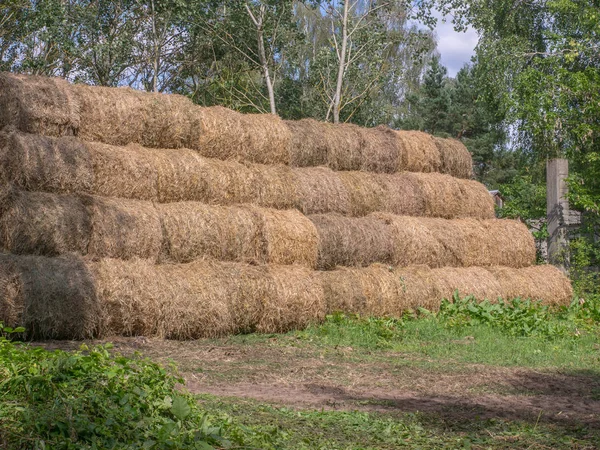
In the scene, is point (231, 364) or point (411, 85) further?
point (411, 85)

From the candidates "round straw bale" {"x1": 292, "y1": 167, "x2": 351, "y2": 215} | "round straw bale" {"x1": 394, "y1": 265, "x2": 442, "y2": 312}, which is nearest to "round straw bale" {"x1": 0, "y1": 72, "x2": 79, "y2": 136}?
"round straw bale" {"x1": 292, "y1": 167, "x2": 351, "y2": 215}

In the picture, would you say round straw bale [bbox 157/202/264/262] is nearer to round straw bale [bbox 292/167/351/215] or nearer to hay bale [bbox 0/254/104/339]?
round straw bale [bbox 292/167/351/215]

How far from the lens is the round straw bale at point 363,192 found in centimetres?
1287

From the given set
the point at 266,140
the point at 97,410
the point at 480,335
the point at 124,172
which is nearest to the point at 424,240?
the point at 480,335

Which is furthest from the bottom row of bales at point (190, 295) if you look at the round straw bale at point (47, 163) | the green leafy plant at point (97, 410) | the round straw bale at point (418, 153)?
the green leafy plant at point (97, 410)

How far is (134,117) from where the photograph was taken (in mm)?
10633

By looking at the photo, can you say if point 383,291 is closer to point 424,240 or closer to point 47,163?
point 424,240

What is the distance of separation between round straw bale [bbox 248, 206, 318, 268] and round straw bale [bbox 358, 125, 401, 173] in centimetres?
239

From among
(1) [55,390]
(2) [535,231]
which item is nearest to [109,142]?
(1) [55,390]

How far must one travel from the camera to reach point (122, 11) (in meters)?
27.6

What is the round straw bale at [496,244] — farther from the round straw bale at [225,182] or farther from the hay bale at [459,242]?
the round straw bale at [225,182]

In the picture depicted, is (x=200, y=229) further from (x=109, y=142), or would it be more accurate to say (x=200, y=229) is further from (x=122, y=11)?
(x=122, y=11)

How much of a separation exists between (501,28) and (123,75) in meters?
13.4

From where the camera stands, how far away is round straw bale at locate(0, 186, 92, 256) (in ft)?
28.8
